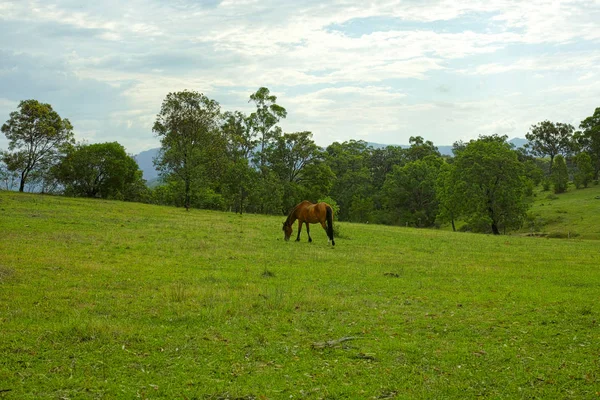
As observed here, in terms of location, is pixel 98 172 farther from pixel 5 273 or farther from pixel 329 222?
pixel 5 273

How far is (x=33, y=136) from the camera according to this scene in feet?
156

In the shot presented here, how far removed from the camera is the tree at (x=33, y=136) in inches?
1844

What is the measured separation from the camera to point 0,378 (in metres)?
6.74

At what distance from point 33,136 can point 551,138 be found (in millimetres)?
89575

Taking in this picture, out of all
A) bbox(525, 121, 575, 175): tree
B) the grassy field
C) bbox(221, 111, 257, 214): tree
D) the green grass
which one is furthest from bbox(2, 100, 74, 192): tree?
bbox(525, 121, 575, 175): tree

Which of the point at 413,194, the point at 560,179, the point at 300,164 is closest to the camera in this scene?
the point at 300,164

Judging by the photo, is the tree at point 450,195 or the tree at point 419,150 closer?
the tree at point 450,195

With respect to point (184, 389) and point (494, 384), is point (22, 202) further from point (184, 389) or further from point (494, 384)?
point (494, 384)

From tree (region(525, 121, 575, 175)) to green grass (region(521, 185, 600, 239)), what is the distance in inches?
1138

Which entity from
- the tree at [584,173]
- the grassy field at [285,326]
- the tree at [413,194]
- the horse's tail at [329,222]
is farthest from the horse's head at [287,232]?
the tree at [584,173]

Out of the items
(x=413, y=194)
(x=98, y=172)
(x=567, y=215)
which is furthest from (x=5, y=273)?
(x=413, y=194)

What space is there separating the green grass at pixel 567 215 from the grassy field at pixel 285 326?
1210 inches

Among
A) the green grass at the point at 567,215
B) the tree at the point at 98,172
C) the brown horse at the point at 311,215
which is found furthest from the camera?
the tree at the point at 98,172

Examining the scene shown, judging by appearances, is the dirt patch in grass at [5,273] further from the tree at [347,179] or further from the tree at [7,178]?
the tree at [347,179]
